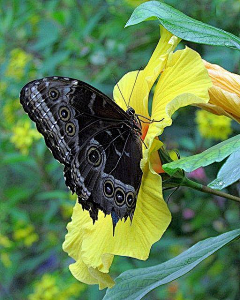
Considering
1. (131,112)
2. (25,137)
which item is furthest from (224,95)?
(25,137)

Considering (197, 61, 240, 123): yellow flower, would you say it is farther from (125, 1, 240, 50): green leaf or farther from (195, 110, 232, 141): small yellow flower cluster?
(195, 110, 232, 141): small yellow flower cluster

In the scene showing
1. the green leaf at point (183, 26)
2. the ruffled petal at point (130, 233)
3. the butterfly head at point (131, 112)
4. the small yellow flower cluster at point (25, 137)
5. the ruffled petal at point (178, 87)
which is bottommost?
the small yellow flower cluster at point (25, 137)

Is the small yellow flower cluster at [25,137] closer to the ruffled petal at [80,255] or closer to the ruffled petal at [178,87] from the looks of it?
the ruffled petal at [80,255]

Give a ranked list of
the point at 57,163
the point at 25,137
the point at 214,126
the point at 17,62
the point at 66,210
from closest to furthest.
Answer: the point at 214,126 → the point at 57,163 → the point at 25,137 → the point at 66,210 → the point at 17,62

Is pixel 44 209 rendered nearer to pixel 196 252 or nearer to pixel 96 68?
pixel 96 68

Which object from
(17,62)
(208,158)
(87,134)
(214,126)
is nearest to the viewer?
(208,158)

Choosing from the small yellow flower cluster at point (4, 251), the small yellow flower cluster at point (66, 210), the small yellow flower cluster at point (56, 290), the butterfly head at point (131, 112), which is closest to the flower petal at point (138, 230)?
the butterfly head at point (131, 112)

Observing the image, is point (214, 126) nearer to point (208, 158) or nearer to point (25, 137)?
point (25, 137)

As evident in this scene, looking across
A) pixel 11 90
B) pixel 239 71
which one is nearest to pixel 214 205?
pixel 239 71

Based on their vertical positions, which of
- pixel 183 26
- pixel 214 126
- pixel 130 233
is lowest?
pixel 214 126
